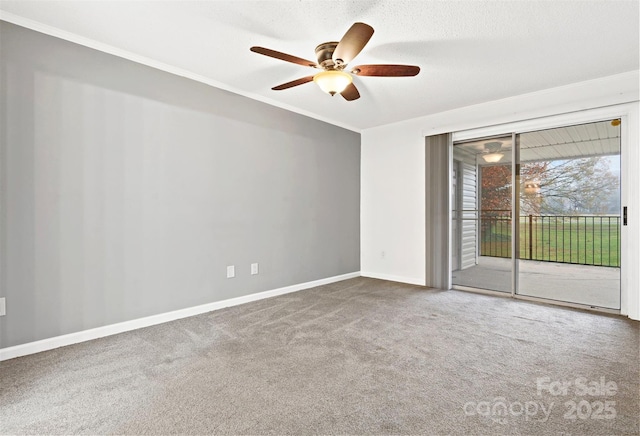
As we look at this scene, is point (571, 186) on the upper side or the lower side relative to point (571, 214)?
upper

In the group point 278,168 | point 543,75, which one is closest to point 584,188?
point 543,75

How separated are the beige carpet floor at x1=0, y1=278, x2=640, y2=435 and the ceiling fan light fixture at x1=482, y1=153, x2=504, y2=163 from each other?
196cm

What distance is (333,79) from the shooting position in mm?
2488

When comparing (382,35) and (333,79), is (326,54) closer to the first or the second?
(333,79)

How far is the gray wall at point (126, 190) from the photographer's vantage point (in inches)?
92.8

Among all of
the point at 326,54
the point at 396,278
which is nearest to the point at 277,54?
the point at 326,54

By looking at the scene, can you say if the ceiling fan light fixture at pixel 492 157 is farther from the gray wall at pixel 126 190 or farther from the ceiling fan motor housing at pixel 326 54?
the ceiling fan motor housing at pixel 326 54

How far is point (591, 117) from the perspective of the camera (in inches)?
134

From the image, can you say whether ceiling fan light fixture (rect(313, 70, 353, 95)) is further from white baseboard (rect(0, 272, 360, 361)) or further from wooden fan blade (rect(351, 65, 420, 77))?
white baseboard (rect(0, 272, 360, 361))

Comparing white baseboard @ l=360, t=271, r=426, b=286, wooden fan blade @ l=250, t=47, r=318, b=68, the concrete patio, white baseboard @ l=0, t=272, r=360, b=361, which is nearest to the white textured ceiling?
wooden fan blade @ l=250, t=47, r=318, b=68

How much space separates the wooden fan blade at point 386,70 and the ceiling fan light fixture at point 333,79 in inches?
3.3

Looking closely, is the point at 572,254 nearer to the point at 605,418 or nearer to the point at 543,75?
the point at 543,75

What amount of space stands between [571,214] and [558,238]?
335 mm

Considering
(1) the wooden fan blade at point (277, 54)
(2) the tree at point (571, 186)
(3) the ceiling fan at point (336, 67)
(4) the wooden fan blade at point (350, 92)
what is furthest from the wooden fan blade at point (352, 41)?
(2) the tree at point (571, 186)
